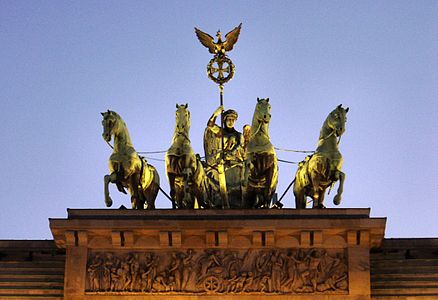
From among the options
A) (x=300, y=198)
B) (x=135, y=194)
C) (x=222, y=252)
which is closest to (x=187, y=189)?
(x=135, y=194)

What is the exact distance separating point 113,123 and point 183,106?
1.57 meters

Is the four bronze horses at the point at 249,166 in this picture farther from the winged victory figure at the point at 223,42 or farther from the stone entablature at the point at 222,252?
the winged victory figure at the point at 223,42

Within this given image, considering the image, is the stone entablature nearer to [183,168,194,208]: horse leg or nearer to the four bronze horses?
the four bronze horses

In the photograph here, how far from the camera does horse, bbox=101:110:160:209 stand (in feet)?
120

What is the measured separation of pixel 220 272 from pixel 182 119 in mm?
3731

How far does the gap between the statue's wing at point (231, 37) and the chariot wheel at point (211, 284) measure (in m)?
6.48

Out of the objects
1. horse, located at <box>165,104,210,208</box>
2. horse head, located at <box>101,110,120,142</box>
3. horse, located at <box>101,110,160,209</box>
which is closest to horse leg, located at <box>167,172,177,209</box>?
horse, located at <box>165,104,210,208</box>

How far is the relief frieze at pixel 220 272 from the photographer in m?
35.2

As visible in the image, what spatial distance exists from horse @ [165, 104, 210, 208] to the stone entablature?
145cm

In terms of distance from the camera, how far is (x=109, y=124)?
3688cm

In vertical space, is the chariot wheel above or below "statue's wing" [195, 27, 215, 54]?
below

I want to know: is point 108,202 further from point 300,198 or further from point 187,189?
point 300,198

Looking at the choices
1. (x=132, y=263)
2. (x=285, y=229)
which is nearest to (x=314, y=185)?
(x=285, y=229)

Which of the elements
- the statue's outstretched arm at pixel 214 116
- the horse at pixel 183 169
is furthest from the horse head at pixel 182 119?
the statue's outstretched arm at pixel 214 116
